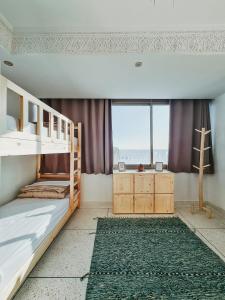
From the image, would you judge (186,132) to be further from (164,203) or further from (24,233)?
(24,233)

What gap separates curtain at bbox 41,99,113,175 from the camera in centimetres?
371

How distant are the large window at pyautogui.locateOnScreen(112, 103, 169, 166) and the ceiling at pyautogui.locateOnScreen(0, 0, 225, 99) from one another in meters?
0.70

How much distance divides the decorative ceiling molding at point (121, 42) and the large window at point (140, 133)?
6.31ft

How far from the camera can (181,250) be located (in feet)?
7.00

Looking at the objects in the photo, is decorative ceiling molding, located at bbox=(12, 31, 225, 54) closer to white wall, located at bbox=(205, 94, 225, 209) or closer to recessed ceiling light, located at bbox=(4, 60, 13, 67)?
recessed ceiling light, located at bbox=(4, 60, 13, 67)

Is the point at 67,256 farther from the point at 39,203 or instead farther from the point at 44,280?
the point at 39,203

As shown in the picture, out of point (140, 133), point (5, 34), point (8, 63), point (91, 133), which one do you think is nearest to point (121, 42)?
point (5, 34)

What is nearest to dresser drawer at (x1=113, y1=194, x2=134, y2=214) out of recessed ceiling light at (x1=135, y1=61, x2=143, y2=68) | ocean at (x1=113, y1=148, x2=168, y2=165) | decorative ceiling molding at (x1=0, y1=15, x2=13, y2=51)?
ocean at (x1=113, y1=148, x2=168, y2=165)

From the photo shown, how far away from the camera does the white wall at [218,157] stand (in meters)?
3.41

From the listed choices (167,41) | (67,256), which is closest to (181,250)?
(67,256)

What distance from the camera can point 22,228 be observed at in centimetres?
173

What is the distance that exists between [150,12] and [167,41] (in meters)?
0.36

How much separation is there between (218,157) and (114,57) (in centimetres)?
→ 280

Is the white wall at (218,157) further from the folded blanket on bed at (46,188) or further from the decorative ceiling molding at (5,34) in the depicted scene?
the decorative ceiling molding at (5,34)
